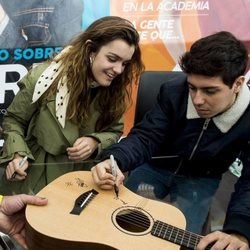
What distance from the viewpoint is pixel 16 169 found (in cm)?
125

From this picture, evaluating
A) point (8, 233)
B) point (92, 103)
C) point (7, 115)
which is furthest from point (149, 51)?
point (8, 233)

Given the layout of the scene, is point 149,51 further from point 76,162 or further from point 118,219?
point 118,219

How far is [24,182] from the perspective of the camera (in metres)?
1.24

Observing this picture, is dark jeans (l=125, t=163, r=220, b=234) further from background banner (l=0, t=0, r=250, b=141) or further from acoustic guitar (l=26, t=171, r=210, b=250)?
background banner (l=0, t=0, r=250, b=141)

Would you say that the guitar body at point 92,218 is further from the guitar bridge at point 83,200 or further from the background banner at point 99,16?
the background banner at point 99,16

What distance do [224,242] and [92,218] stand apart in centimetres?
36

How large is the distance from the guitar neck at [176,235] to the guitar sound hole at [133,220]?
0.03 metres

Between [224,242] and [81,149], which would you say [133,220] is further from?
[81,149]

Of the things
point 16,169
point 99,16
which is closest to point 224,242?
point 16,169

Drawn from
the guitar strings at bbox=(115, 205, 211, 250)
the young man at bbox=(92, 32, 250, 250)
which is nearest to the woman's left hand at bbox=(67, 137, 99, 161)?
the young man at bbox=(92, 32, 250, 250)

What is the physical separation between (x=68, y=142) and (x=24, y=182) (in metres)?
0.24

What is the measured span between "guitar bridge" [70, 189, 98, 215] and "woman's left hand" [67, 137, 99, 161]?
0.79 feet

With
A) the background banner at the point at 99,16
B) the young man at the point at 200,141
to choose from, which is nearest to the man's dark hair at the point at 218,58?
the young man at the point at 200,141

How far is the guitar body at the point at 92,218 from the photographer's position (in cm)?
92
